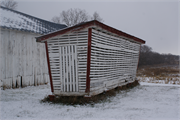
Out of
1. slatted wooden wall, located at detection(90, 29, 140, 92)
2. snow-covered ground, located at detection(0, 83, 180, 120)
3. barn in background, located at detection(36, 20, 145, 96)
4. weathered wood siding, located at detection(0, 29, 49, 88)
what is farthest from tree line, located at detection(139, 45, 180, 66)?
snow-covered ground, located at detection(0, 83, 180, 120)

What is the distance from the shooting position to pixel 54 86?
669 cm

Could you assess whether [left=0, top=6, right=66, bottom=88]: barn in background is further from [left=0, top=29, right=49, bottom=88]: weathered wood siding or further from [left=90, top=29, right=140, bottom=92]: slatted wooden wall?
[left=90, top=29, right=140, bottom=92]: slatted wooden wall

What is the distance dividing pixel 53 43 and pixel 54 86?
1.91 m

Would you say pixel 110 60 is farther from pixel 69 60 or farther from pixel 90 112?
pixel 90 112

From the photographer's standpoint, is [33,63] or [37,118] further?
[33,63]

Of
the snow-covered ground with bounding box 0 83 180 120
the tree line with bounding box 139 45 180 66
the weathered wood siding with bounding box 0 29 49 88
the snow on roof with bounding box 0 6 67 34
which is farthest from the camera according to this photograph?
the tree line with bounding box 139 45 180 66

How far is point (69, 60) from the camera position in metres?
6.29

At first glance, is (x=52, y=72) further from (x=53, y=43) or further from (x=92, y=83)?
(x=92, y=83)

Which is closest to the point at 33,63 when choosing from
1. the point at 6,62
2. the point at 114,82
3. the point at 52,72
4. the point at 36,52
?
the point at 36,52

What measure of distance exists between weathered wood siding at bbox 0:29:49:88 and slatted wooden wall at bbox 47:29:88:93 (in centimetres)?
473

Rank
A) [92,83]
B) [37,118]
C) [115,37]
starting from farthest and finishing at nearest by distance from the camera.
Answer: [115,37] → [92,83] → [37,118]

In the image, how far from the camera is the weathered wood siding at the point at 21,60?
31.6 feet

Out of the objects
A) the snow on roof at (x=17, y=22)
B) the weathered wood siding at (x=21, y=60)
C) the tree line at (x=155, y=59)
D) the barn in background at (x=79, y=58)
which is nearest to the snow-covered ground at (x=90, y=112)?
the barn in background at (x=79, y=58)

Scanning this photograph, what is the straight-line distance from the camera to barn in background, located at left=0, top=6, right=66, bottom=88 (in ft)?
31.6
